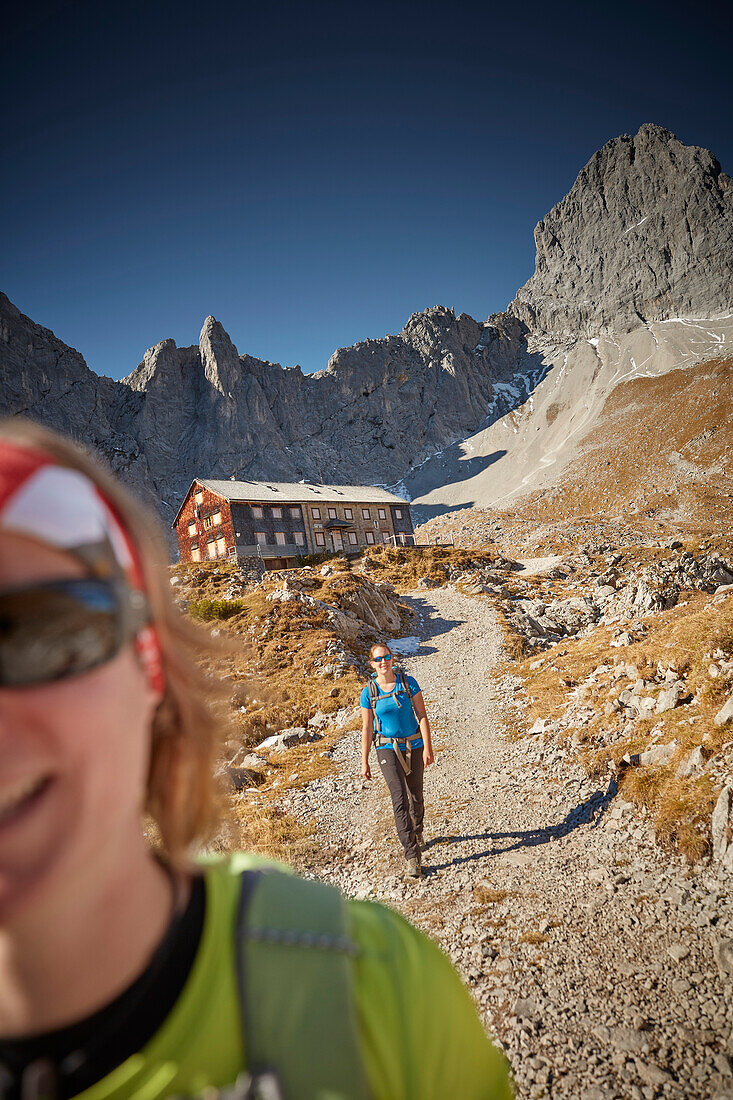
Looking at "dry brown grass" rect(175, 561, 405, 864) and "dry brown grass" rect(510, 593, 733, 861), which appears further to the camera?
"dry brown grass" rect(175, 561, 405, 864)

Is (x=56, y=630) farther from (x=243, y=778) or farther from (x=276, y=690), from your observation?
(x=276, y=690)

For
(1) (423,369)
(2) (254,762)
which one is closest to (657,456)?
(1) (423,369)

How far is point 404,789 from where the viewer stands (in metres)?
6.98

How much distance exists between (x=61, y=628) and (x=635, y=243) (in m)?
202

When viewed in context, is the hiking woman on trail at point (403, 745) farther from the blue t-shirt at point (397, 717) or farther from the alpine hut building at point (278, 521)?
the alpine hut building at point (278, 521)

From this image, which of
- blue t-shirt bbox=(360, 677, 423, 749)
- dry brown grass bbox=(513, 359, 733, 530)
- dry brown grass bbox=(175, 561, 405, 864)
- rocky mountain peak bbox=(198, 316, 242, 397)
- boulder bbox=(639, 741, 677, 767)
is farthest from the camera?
rocky mountain peak bbox=(198, 316, 242, 397)

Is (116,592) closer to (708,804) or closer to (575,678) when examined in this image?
(708,804)

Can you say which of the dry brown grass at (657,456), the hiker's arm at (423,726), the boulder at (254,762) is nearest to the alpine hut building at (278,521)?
the boulder at (254,762)

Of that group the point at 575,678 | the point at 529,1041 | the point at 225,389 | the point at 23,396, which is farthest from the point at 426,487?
the point at 529,1041

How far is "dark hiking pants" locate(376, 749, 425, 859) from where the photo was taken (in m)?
6.93

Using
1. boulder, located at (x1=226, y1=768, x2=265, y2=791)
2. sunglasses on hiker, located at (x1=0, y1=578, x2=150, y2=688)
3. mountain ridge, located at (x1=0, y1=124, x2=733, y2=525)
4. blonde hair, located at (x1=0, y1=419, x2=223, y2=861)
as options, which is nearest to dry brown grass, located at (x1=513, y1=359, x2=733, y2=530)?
mountain ridge, located at (x1=0, y1=124, x2=733, y2=525)

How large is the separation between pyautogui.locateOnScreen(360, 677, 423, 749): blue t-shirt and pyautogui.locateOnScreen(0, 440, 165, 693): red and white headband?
5.99 meters

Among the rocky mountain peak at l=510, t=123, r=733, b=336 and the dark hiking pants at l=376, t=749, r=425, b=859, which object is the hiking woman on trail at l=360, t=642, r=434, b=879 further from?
the rocky mountain peak at l=510, t=123, r=733, b=336

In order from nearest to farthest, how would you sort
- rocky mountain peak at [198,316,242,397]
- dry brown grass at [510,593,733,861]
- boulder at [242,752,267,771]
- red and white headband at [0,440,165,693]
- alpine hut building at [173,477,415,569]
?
red and white headband at [0,440,165,693] → dry brown grass at [510,593,733,861] → boulder at [242,752,267,771] → alpine hut building at [173,477,415,569] → rocky mountain peak at [198,316,242,397]
